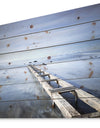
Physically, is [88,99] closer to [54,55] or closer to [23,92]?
[54,55]

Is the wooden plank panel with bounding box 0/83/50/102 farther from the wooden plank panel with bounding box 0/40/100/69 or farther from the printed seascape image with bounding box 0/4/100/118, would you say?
the wooden plank panel with bounding box 0/40/100/69

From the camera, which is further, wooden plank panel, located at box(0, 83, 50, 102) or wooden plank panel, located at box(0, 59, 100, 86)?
wooden plank panel, located at box(0, 83, 50, 102)

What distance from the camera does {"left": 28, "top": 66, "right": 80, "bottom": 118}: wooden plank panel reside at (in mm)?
774

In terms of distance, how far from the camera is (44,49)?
994 millimetres

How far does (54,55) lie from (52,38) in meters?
0.16

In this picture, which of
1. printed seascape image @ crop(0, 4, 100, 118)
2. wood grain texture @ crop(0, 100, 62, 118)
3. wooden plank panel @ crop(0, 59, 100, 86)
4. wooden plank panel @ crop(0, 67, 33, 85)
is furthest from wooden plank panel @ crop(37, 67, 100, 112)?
wooden plank panel @ crop(0, 67, 33, 85)

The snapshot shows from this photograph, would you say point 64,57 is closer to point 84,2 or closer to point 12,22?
point 84,2

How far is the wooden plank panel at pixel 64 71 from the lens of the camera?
0.87 metres

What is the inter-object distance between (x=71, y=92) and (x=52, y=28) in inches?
23.9

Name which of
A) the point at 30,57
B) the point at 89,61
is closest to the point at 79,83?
the point at 89,61

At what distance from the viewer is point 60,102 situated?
0.85 meters

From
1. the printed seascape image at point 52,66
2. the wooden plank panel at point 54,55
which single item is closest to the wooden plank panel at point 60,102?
the printed seascape image at point 52,66

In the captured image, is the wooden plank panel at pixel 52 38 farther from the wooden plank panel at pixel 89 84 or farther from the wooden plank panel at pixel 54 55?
the wooden plank panel at pixel 89 84

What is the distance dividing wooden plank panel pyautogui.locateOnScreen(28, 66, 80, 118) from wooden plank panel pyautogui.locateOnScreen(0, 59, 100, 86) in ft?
0.32
